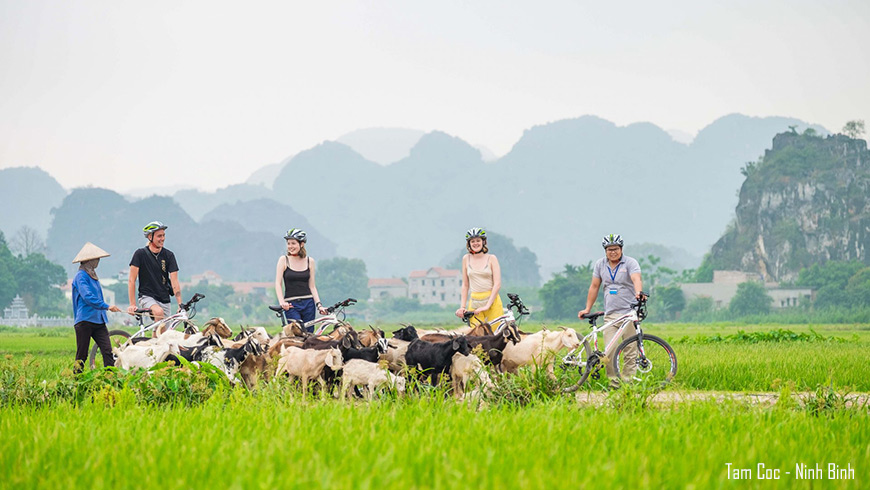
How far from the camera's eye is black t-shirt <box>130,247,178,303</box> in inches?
426

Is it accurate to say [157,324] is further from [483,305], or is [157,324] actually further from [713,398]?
[713,398]

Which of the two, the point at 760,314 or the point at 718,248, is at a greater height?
the point at 718,248

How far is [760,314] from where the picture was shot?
8081 centimetres

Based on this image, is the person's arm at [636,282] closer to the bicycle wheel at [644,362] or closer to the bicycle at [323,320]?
the bicycle wheel at [644,362]

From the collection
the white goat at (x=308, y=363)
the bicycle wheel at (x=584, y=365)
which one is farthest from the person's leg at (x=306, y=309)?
the bicycle wheel at (x=584, y=365)

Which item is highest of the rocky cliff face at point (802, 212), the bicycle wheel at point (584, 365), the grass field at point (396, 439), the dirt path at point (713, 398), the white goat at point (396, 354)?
the rocky cliff face at point (802, 212)

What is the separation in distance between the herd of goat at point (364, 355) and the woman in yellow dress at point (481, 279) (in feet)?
→ 2.79

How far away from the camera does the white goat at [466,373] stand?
24.9ft

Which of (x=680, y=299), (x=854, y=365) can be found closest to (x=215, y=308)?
(x=680, y=299)

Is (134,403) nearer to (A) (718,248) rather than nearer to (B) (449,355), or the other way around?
(B) (449,355)

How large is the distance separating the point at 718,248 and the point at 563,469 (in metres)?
104

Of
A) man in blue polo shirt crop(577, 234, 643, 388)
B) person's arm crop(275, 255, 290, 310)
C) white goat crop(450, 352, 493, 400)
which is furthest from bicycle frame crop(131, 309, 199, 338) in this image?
man in blue polo shirt crop(577, 234, 643, 388)

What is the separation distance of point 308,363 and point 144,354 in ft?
6.94

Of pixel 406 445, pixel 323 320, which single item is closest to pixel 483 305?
pixel 323 320
